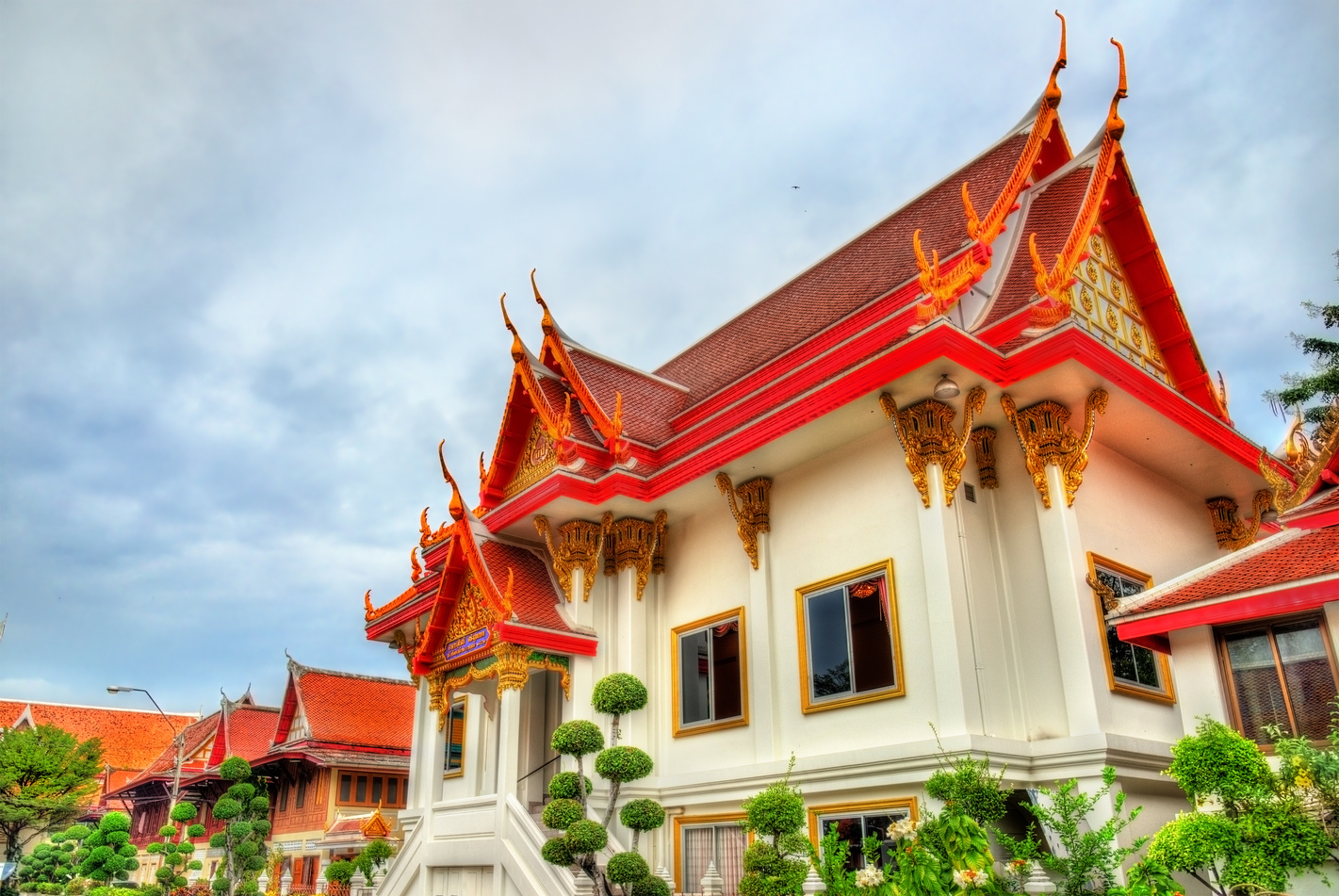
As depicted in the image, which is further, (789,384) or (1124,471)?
(789,384)

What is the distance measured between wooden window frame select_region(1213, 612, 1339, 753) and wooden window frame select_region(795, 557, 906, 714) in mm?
2965

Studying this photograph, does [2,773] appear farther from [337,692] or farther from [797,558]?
[797,558]

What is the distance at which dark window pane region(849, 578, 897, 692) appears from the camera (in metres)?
10.7

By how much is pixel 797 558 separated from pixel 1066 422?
337 centimetres

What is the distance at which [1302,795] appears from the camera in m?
6.76

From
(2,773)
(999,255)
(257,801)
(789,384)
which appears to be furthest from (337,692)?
(999,255)

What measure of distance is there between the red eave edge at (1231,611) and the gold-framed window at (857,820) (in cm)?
270

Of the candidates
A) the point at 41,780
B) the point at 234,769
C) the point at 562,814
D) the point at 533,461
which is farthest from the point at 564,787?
the point at 41,780

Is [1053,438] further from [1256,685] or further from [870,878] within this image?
[870,878]

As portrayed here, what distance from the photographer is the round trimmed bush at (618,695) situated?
11516mm

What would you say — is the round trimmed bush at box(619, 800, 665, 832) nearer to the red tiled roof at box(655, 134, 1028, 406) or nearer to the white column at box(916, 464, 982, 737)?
the white column at box(916, 464, 982, 737)

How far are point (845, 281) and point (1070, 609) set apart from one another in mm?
6679

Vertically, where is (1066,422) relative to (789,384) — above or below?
below

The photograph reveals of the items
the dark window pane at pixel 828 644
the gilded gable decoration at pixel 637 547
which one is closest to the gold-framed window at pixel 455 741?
the gilded gable decoration at pixel 637 547
